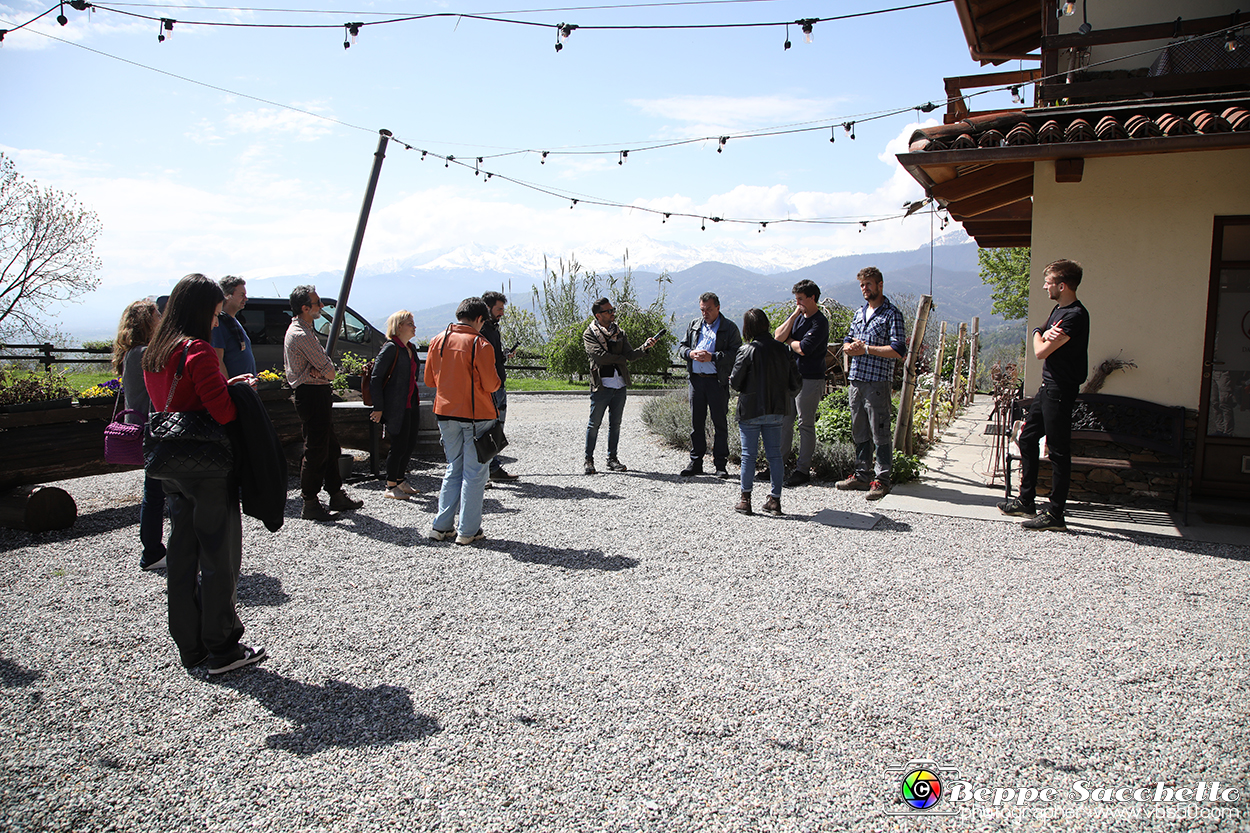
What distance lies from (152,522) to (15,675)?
1.40 meters

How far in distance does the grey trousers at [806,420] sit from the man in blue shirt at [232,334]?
15.3 feet

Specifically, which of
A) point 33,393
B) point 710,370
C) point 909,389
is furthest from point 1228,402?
point 33,393

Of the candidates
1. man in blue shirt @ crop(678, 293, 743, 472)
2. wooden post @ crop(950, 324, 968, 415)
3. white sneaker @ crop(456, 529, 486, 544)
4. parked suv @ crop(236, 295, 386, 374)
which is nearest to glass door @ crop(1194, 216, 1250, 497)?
man in blue shirt @ crop(678, 293, 743, 472)

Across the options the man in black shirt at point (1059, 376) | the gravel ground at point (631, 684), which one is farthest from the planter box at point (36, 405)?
the man in black shirt at point (1059, 376)

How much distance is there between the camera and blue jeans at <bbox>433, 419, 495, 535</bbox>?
5055 millimetres

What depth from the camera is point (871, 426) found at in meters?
6.70

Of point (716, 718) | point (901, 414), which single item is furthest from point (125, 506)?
point (901, 414)

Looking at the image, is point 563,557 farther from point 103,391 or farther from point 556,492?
point 103,391

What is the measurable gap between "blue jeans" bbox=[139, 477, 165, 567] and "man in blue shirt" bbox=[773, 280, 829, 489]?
4975 millimetres

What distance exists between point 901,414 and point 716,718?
564 centimetres

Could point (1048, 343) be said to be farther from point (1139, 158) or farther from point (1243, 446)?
point (1243, 446)

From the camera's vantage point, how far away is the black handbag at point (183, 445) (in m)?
3.08

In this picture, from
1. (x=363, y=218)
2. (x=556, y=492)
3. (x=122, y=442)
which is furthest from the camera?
(x=363, y=218)

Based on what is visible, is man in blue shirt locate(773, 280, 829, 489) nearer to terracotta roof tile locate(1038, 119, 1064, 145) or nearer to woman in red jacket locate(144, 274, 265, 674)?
terracotta roof tile locate(1038, 119, 1064, 145)
